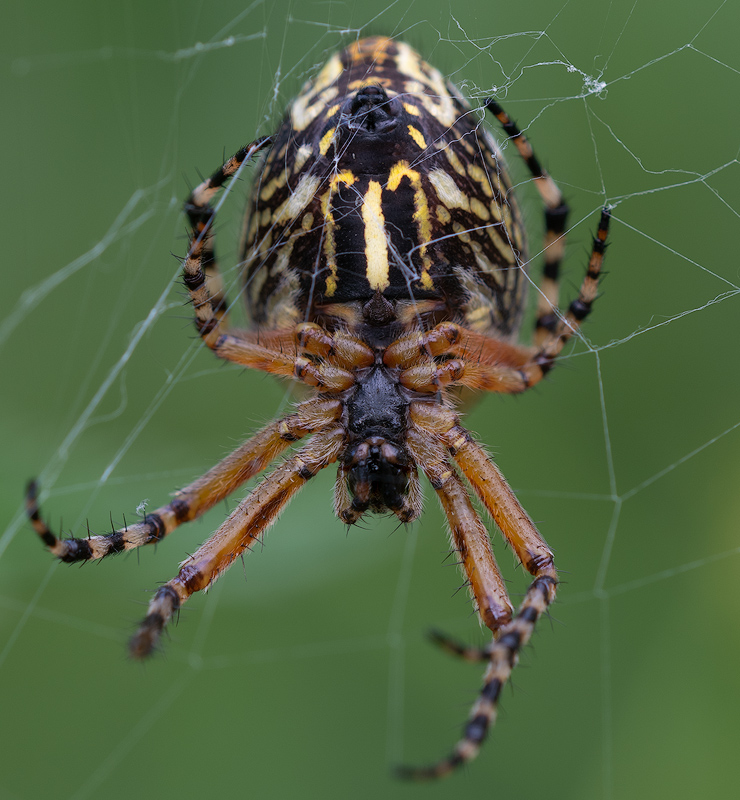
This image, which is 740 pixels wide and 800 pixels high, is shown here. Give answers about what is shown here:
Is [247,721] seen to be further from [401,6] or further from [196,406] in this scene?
[401,6]

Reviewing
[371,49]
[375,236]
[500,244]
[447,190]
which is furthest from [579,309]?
[371,49]

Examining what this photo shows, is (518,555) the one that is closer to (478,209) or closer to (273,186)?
(478,209)

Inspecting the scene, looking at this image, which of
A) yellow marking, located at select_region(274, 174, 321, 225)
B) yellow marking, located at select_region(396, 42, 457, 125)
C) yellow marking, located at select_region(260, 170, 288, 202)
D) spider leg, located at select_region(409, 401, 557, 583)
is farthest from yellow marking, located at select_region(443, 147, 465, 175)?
spider leg, located at select_region(409, 401, 557, 583)

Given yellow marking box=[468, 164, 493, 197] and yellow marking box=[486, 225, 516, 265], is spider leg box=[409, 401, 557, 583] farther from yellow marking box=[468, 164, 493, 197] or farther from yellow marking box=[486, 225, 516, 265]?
yellow marking box=[468, 164, 493, 197]

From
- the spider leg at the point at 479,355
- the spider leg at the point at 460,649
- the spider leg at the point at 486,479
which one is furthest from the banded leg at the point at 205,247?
the spider leg at the point at 460,649

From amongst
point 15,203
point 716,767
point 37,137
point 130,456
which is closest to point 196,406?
point 130,456

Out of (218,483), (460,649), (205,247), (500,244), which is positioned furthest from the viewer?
(218,483)
